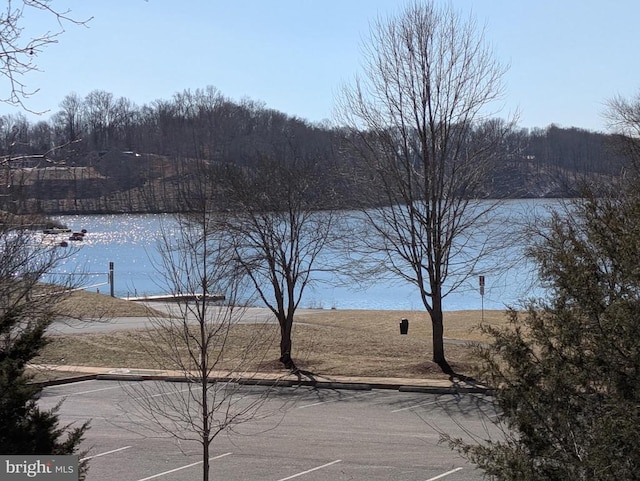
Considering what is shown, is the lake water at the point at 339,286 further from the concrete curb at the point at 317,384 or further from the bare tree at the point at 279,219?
the bare tree at the point at 279,219

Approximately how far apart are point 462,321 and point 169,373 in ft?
57.1

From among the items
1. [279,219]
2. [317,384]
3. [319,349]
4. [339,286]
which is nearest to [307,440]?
[317,384]

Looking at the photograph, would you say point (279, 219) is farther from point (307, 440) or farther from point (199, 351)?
point (307, 440)

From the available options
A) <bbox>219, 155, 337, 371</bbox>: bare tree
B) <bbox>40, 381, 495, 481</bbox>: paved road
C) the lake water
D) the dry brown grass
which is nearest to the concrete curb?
<bbox>40, 381, 495, 481</bbox>: paved road

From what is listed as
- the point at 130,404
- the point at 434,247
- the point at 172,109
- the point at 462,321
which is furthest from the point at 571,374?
the point at 172,109

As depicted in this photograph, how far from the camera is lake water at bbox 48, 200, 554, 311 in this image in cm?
4169

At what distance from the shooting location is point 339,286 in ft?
99.2

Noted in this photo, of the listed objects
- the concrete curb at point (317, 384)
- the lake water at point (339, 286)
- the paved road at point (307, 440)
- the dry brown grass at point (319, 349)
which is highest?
the lake water at point (339, 286)

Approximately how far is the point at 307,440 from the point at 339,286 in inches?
620

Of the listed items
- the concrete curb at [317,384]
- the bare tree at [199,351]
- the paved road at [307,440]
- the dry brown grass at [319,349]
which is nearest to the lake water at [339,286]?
the bare tree at [199,351]

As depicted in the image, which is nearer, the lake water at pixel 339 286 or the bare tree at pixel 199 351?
the bare tree at pixel 199 351

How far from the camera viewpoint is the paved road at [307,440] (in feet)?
40.7

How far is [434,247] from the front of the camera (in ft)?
74.4

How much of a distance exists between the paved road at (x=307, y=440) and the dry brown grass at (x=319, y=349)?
2.03 metres
